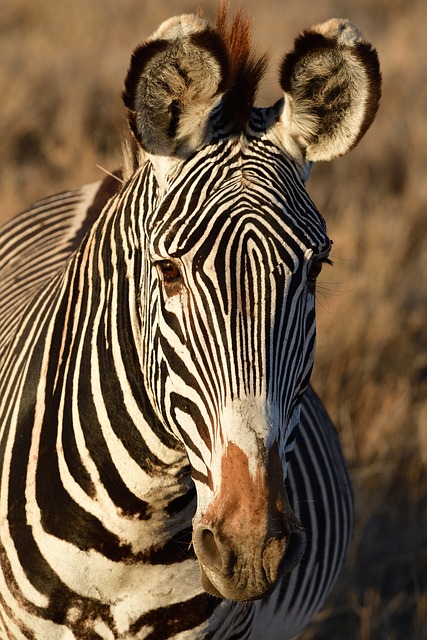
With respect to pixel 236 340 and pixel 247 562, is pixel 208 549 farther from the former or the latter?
pixel 236 340

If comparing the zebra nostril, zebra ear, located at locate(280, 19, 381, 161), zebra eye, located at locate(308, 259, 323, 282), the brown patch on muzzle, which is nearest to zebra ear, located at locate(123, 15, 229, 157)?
zebra ear, located at locate(280, 19, 381, 161)

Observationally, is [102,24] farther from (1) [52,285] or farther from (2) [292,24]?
(1) [52,285]

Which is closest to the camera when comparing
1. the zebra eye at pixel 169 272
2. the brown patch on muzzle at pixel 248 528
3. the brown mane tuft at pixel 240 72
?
the brown patch on muzzle at pixel 248 528

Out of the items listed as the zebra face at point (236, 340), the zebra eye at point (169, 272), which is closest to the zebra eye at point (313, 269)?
the zebra face at point (236, 340)

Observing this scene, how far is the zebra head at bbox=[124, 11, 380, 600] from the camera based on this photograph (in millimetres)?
1983

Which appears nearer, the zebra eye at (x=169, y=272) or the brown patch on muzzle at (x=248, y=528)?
the brown patch on muzzle at (x=248, y=528)

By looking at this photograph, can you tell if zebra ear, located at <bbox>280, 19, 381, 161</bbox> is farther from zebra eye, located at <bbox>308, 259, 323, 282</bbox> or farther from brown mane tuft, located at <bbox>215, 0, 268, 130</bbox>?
zebra eye, located at <bbox>308, 259, 323, 282</bbox>

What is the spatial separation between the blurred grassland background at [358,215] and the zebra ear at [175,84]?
0.47 meters

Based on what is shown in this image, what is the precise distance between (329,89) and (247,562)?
3.95ft

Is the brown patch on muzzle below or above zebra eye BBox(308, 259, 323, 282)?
below

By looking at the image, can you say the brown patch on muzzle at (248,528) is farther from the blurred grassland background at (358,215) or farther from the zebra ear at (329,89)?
the blurred grassland background at (358,215)

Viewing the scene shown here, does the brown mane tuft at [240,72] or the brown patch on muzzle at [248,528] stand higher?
the brown mane tuft at [240,72]

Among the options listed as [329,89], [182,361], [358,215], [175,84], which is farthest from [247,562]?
[358,215]

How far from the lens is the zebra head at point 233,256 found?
198 cm
